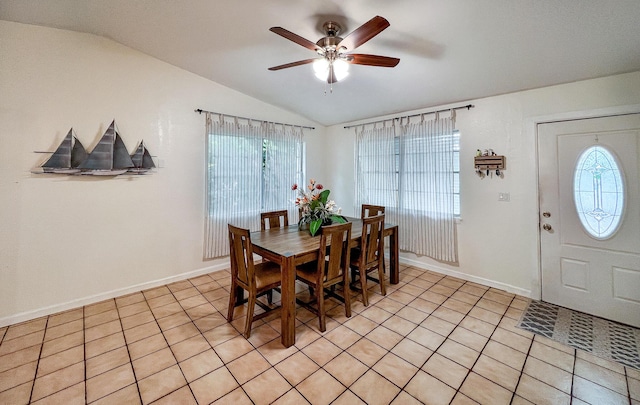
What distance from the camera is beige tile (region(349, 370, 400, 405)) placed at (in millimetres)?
1704

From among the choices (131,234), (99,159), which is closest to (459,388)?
(131,234)

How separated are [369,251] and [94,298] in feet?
10.6

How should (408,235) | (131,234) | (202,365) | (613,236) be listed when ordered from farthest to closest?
(408,235), (131,234), (613,236), (202,365)

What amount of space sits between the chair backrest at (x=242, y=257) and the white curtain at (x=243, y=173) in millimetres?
1499

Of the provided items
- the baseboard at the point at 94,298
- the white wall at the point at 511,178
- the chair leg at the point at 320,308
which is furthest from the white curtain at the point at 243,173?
the white wall at the point at 511,178

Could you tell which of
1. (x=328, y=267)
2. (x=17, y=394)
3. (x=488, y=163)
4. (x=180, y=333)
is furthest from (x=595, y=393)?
(x=17, y=394)

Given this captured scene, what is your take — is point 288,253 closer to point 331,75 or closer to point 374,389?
point 374,389

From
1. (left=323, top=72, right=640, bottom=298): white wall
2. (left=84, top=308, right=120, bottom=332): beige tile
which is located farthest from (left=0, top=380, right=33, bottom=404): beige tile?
(left=323, top=72, right=640, bottom=298): white wall

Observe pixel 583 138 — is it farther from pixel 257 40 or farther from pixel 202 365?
pixel 202 365

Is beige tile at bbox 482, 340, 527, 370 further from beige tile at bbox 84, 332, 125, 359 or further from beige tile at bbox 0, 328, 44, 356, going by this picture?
beige tile at bbox 0, 328, 44, 356

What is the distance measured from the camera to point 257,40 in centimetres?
267

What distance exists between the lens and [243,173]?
13.2 feet

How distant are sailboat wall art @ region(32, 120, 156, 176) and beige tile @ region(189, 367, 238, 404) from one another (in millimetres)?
2506

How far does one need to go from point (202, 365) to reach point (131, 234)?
2064mm
